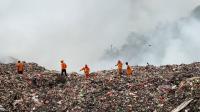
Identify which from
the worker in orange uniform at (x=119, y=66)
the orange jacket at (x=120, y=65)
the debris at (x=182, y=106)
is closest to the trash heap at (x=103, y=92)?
the debris at (x=182, y=106)

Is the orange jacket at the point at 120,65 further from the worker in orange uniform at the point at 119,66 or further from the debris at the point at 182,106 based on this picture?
the debris at the point at 182,106

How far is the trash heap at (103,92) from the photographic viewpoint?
32147mm

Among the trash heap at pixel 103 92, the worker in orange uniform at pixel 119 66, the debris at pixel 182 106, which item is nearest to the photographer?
the debris at pixel 182 106

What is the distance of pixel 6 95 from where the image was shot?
3653 cm

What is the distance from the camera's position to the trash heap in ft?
105

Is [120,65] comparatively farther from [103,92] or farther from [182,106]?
[182,106]

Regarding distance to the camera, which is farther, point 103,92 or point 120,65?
point 120,65

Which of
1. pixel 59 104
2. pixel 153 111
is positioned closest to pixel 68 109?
pixel 59 104

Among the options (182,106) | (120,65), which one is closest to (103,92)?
(120,65)

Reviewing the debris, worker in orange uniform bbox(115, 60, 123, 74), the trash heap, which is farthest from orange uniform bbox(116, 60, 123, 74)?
the debris

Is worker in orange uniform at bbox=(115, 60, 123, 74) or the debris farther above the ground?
worker in orange uniform at bbox=(115, 60, 123, 74)

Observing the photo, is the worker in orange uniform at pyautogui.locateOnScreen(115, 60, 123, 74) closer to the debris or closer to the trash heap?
the trash heap

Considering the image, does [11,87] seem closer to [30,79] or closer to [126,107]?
[30,79]

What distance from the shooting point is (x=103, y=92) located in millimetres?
36562
